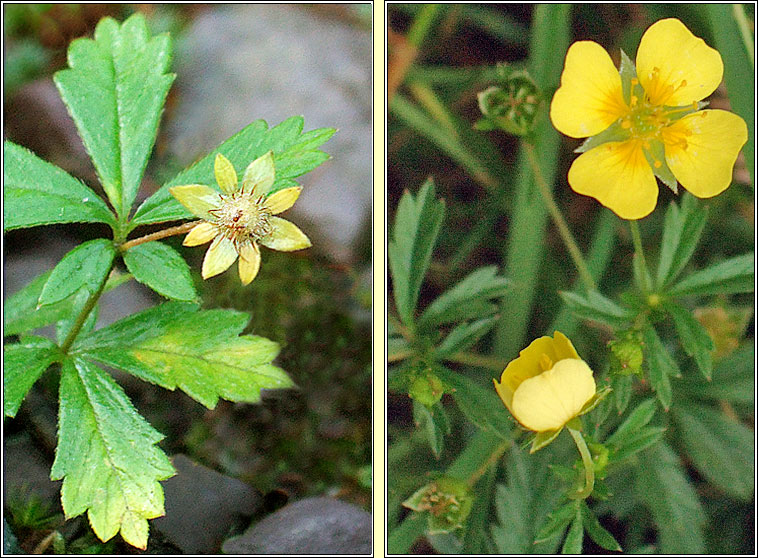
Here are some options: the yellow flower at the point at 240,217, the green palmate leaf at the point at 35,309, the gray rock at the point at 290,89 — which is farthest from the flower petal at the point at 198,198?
the gray rock at the point at 290,89

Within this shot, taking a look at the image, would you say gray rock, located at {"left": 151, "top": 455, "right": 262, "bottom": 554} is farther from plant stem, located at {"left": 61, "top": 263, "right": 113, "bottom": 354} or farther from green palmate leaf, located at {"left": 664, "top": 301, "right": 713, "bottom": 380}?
green palmate leaf, located at {"left": 664, "top": 301, "right": 713, "bottom": 380}

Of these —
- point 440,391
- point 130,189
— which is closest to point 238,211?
point 130,189

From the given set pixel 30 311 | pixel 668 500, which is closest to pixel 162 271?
pixel 30 311

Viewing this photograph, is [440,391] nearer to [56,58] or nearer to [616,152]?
[616,152]

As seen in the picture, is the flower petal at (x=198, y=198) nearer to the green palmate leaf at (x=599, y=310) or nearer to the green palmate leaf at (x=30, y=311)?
the green palmate leaf at (x=30, y=311)

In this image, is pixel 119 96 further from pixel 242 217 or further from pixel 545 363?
pixel 545 363

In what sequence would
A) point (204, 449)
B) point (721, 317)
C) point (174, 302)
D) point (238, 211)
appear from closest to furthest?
point (238, 211), point (174, 302), point (204, 449), point (721, 317)
